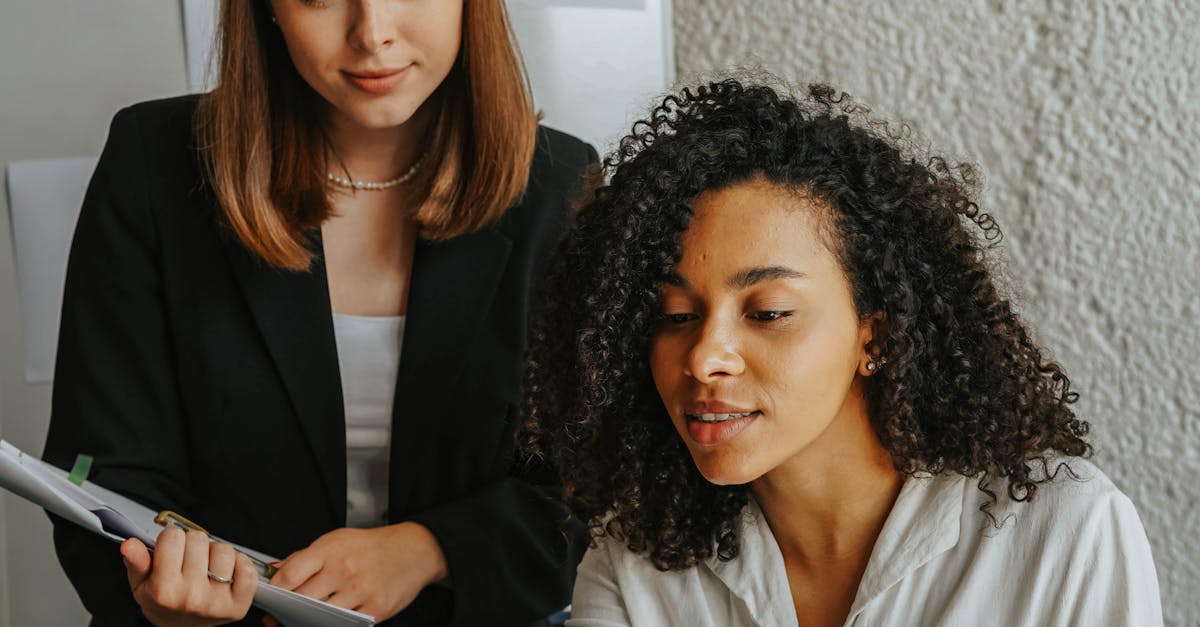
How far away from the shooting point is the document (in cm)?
96

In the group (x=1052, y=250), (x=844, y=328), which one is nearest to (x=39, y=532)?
(x=844, y=328)

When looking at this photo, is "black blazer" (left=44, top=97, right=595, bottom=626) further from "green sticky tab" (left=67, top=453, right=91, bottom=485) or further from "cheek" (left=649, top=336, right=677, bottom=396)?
"cheek" (left=649, top=336, right=677, bottom=396)

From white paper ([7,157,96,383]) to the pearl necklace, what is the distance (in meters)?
0.43

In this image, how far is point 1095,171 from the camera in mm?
1469

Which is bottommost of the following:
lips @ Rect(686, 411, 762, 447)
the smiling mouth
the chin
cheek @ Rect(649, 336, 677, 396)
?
the chin

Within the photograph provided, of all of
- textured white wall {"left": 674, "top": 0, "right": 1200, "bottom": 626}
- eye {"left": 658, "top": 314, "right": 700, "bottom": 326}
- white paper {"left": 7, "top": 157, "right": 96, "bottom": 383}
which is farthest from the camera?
white paper {"left": 7, "top": 157, "right": 96, "bottom": 383}

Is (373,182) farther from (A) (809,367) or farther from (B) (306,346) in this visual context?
(A) (809,367)

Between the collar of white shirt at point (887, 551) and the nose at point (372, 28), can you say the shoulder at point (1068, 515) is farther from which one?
the nose at point (372, 28)

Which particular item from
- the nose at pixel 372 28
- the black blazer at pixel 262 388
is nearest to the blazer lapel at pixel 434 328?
the black blazer at pixel 262 388

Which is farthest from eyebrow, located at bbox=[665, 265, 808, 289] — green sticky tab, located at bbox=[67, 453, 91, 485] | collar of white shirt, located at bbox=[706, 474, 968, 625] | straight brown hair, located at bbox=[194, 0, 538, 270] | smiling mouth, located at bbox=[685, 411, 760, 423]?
green sticky tab, located at bbox=[67, 453, 91, 485]

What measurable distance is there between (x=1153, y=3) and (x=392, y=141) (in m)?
0.86

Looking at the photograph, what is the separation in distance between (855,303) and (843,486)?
17 centimetres

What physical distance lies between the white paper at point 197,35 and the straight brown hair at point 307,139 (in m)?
0.29

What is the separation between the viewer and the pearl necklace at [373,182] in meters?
1.38
